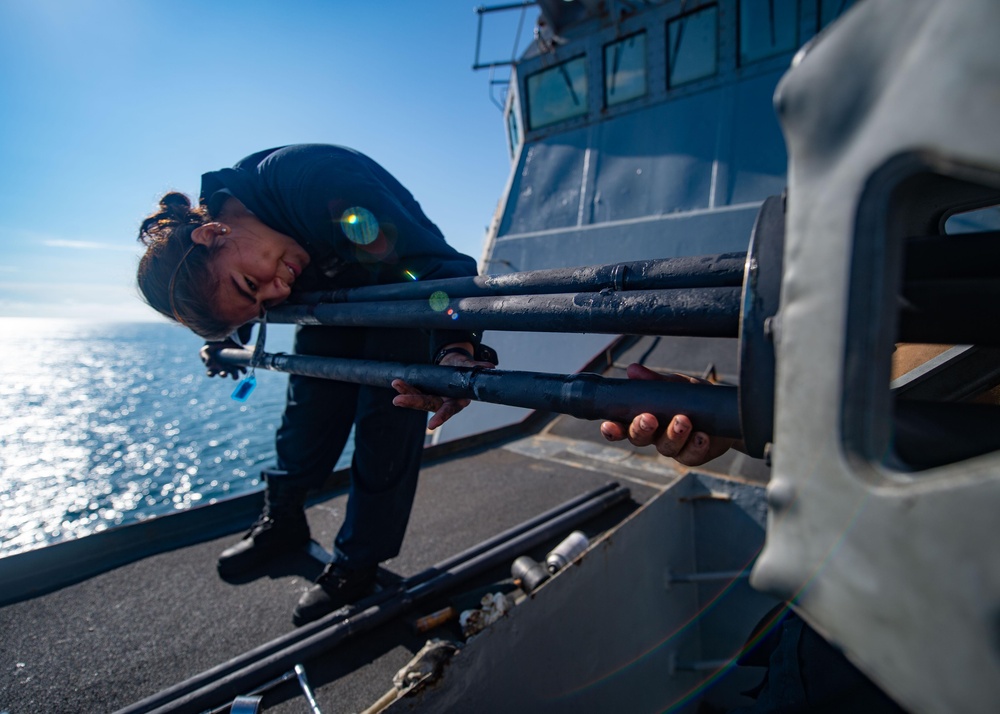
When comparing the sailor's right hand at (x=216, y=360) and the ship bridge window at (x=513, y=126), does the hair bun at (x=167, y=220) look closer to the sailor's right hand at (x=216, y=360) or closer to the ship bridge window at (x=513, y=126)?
the sailor's right hand at (x=216, y=360)

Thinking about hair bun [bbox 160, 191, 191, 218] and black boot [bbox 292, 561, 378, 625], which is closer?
hair bun [bbox 160, 191, 191, 218]

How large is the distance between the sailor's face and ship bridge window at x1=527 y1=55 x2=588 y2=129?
22.7 feet

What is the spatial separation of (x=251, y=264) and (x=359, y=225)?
1.59ft

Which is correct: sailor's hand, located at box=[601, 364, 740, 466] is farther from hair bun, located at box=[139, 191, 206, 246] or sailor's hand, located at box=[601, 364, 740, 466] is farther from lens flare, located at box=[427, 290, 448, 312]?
hair bun, located at box=[139, 191, 206, 246]

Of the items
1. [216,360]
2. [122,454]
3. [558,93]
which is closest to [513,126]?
[558,93]

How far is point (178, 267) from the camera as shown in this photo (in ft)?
6.01

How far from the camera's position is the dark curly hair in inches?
72.9

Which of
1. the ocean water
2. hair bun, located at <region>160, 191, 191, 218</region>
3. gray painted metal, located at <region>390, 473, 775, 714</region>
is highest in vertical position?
hair bun, located at <region>160, 191, 191, 218</region>

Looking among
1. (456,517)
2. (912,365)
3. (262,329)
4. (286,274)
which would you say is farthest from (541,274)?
(456,517)

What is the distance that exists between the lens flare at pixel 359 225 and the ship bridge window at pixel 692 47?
676 centimetres

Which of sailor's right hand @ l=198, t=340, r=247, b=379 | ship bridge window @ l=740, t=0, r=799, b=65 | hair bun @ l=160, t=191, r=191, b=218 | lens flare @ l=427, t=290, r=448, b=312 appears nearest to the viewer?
lens flare @ l=427, t=290, r=448, b=312

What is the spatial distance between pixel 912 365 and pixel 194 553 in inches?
133

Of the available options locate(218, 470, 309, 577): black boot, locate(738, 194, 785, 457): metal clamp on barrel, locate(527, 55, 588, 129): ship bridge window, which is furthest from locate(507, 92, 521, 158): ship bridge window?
locate(738, 194, 785, 457): metal clamp on barrel

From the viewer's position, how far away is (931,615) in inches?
17.6
